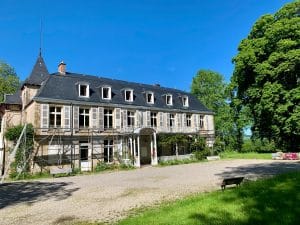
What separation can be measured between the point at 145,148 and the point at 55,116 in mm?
10050

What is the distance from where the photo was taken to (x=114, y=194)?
1129 centimetres

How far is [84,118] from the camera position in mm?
23000

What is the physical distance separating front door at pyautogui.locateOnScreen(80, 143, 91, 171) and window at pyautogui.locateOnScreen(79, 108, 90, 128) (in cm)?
168

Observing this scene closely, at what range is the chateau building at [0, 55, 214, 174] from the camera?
20.9 m

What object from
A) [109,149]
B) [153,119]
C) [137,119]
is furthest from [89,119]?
[153,119]

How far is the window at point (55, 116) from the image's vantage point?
69.9 feet

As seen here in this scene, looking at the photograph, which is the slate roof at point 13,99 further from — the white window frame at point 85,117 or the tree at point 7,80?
the tree at point 7,80

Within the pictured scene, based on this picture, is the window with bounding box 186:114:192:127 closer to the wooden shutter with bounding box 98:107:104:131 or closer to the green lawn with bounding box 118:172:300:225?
the wooden shutter with bounding box 98:107:104:131

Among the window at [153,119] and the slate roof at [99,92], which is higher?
the slate roof at [99,92]

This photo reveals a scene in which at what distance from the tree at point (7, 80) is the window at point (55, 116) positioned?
1806 centimetres

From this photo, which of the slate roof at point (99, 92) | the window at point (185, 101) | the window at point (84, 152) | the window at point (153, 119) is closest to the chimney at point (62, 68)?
the slate roof at point (99, 92)

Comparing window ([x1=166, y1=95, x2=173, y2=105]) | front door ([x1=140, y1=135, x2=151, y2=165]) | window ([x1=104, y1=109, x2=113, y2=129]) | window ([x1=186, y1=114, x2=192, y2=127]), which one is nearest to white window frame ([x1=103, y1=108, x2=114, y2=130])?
window ([x1=104, y1=109, x2=113, y2=129])

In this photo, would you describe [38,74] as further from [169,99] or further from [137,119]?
[169,99]

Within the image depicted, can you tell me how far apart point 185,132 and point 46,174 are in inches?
612
